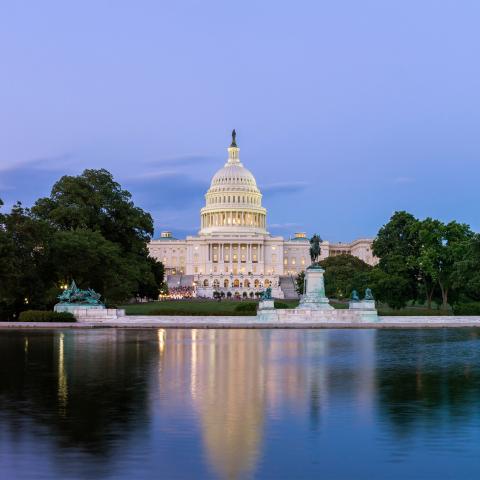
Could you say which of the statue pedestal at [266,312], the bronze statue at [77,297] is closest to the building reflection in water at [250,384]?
the statue pedestal at [266,312]

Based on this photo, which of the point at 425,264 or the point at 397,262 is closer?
the point at 425,264

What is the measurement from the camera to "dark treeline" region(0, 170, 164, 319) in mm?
54500

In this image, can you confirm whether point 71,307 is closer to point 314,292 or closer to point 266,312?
point 266,312

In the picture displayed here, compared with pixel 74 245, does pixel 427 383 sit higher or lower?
lower

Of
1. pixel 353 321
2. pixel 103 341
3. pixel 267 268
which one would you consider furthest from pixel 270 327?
pixel 267 268

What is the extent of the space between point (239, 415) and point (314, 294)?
4128cm

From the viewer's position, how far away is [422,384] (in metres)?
19.2

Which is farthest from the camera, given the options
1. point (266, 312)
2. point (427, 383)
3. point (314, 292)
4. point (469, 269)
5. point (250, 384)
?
point (469, 269)

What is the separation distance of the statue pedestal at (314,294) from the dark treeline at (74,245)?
15390 mm

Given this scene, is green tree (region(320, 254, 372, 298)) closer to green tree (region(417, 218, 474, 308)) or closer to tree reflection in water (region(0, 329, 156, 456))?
green tree (region(417, 218, 474, 308))

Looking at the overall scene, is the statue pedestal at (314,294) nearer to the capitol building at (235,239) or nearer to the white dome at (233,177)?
the capitol building at (235,239)

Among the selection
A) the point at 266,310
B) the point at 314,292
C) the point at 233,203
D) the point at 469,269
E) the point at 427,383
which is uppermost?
the point at 233,203

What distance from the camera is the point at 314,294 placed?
183 ft

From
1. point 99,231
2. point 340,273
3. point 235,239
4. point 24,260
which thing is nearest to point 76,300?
point 24,260
